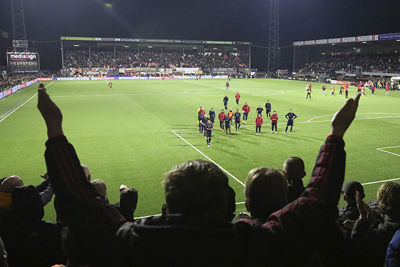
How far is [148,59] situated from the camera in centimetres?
9712

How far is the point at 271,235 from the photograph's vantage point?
5.65ft

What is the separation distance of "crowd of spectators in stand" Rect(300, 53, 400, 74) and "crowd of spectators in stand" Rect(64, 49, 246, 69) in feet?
74.9

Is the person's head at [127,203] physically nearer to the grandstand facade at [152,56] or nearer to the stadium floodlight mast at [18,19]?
the stadium floodlight mast at [18,19]

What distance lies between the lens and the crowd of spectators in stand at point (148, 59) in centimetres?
9106

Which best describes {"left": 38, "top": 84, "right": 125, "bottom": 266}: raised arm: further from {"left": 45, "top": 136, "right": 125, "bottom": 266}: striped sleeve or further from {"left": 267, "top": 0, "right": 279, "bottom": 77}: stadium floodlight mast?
{"left": 267, "top": 0, "right": 279, "bottom": 77}: stadium floodlight mast

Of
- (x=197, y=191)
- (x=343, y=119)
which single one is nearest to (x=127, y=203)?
(x=197, y=191)

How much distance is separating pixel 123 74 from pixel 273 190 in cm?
8945

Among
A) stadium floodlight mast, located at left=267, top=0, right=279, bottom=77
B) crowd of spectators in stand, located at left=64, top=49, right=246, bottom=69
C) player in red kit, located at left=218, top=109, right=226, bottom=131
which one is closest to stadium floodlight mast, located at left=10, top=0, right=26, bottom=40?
crowd of spectators in stand, located at left=64, top=49, right=246, bottom=69

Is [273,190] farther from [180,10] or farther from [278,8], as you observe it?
[180,10]

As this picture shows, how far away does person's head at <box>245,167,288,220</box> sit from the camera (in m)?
2.12

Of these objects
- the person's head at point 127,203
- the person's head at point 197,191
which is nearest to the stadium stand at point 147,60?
the person's head at point 127,203

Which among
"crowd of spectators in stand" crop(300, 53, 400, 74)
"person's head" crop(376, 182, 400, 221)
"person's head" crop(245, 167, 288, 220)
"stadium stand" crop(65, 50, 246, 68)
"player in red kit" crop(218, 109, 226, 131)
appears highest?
"stadium stand" crop(65, 50, 246, 68)

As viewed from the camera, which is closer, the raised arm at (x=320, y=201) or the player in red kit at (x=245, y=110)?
the raised arm at (x=320, y=201)

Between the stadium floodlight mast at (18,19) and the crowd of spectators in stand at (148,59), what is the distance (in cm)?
1491
